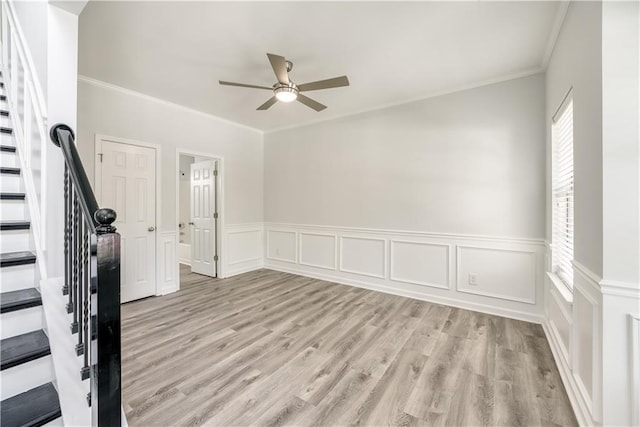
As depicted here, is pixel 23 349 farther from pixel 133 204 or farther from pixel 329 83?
pixel 133 204

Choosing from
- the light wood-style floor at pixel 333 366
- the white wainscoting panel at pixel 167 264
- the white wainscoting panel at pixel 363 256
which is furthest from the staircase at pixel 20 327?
the white wainscoting panel at pixel 363 256

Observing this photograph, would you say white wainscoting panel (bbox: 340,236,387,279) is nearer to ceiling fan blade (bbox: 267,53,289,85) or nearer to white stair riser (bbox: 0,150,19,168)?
ceiling fan blade (bbox: 267,53,289,85)

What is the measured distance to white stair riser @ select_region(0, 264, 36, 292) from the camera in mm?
1398

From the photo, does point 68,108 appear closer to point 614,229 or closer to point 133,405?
point 133,405

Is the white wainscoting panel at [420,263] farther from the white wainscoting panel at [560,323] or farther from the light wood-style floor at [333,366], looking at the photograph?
the white wainscoting panel at [560,323]

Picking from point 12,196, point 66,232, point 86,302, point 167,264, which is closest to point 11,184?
point 12,196

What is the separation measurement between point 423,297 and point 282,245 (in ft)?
8.72

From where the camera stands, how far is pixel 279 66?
2219 millimetres

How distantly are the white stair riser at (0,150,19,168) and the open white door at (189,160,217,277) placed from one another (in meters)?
2.82

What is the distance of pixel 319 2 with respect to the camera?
197 cm

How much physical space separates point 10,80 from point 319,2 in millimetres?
2514

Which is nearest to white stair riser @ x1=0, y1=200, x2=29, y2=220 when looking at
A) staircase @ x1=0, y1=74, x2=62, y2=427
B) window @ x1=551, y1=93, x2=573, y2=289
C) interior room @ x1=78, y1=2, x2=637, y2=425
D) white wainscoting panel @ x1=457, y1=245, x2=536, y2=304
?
staircase @ x1=0, y1=74, x2=62, y2=427

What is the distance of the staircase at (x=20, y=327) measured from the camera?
A: 3.51 ft

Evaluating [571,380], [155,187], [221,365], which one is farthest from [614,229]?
[155,187]
